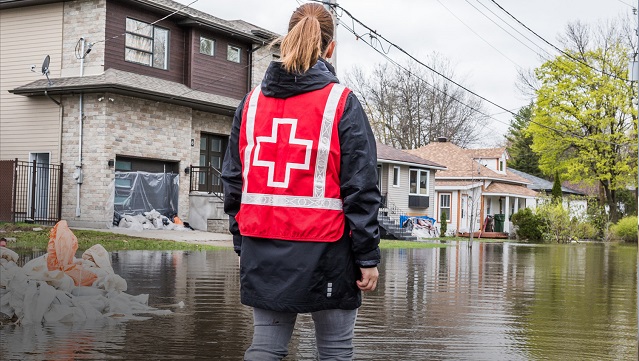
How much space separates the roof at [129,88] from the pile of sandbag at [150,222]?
354 cm

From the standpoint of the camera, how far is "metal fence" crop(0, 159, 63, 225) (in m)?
24.2

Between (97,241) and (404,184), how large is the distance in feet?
89.5

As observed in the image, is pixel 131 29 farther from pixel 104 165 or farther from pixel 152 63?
pixel 104 165

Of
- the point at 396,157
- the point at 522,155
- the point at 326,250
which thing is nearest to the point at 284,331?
the point at 326,250

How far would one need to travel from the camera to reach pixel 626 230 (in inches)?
1642

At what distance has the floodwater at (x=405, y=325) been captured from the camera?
5.36m

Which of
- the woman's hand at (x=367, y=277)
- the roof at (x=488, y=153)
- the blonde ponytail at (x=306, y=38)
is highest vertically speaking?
the roof at (x=488, y=153)

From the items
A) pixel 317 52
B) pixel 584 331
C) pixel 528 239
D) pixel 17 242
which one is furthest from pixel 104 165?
pixel 528 239

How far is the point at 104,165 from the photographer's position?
78.3ft

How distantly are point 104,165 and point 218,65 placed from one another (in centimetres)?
647

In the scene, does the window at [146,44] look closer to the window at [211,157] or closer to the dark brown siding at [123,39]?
the dark brown siding at [123,39]

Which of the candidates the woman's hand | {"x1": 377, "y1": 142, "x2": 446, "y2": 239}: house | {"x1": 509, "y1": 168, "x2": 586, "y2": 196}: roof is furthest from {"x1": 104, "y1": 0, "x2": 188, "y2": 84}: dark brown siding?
{"x1": 509, "y1": 168, "x2": 586, "y2": 196}: roof

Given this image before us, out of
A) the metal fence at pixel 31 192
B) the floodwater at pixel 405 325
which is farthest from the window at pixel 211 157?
the floodwater at pixel 405 325

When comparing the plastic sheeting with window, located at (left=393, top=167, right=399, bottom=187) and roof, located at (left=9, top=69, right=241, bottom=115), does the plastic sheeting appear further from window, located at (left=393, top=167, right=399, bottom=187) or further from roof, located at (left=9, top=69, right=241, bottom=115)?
window, located at (left=393, top=167, right=399, bottom=187)
